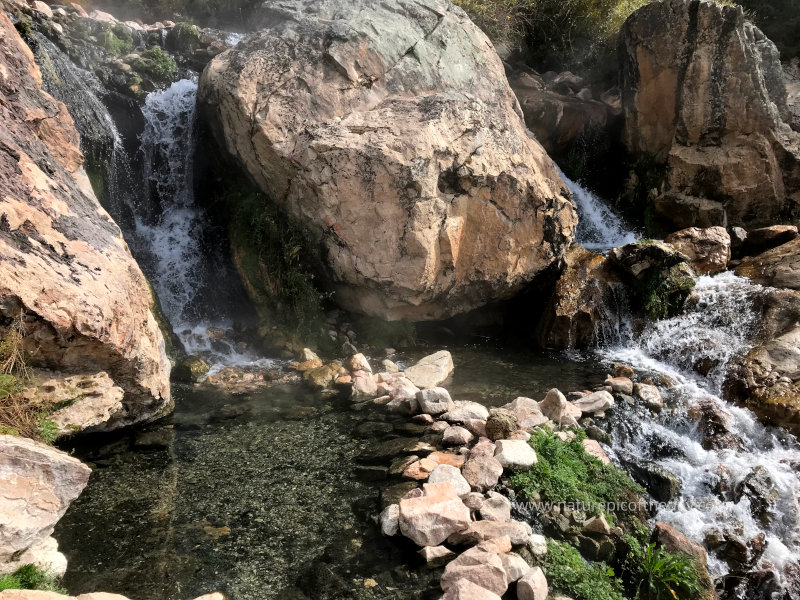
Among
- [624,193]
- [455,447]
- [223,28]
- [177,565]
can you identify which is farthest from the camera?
[223,28]

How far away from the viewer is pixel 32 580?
3.85 m

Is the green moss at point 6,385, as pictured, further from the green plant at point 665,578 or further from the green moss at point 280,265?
the green plant at point 665,578

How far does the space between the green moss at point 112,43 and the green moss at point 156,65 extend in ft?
3.48

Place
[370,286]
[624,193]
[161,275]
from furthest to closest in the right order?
[624,193] < [161,275] < [370,286]

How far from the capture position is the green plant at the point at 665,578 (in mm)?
4824

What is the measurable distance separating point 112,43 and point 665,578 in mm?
15838

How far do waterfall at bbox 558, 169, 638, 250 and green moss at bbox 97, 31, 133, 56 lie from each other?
1150 cm

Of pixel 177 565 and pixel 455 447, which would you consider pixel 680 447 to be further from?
pixel 177 565

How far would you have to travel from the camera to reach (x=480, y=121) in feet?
34.3

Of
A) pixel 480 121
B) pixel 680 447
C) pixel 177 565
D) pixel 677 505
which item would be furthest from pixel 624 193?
pixel 177 565

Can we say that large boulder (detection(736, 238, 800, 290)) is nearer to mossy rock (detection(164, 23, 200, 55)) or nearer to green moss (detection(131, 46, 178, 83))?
green moss (detection(131, 46, 178, 83))

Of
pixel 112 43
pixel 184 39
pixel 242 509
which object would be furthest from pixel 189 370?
pixel 184 39

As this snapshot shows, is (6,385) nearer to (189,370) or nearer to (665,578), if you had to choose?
(189,370)

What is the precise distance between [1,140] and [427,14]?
28.8 feet
